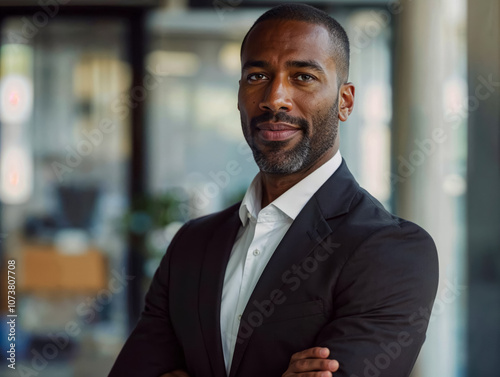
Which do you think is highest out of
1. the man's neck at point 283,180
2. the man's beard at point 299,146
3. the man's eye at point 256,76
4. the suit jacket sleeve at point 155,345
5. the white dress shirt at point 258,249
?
the man's eye at point 256,76

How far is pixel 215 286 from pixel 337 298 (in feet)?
0.97

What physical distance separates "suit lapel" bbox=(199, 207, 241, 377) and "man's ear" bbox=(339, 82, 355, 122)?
0.36 meters

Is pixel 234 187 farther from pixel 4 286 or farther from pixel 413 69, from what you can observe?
pixel 4 286

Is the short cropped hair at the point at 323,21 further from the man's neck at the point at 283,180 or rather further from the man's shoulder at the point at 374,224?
the man's shoulder at the point at 374,224

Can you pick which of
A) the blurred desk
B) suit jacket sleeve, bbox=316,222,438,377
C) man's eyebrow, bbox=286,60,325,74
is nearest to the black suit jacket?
suit jacket sleeve, bbox=316,222,438,377

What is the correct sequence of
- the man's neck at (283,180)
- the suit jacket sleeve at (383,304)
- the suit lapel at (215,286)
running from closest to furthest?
the suit jacket sleeve at (383,304)
the suit lapel at (215,286)
the man's neck at (283,180)

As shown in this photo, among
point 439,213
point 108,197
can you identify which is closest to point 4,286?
point 108,197

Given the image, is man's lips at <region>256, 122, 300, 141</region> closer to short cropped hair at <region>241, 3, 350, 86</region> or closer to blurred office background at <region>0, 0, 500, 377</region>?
short cropped hair at <region>241, 3, 350, 86</region>

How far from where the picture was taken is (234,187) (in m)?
4.70

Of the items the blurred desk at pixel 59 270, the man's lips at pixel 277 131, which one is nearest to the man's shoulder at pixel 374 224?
the man's lips at pixel 277 131

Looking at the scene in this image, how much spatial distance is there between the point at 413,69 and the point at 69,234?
278cm

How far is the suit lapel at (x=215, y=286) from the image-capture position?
1401 millimetres

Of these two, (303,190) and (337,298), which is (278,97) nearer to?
(303,190)

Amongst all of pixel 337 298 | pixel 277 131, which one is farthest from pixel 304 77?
pixel 337 298
